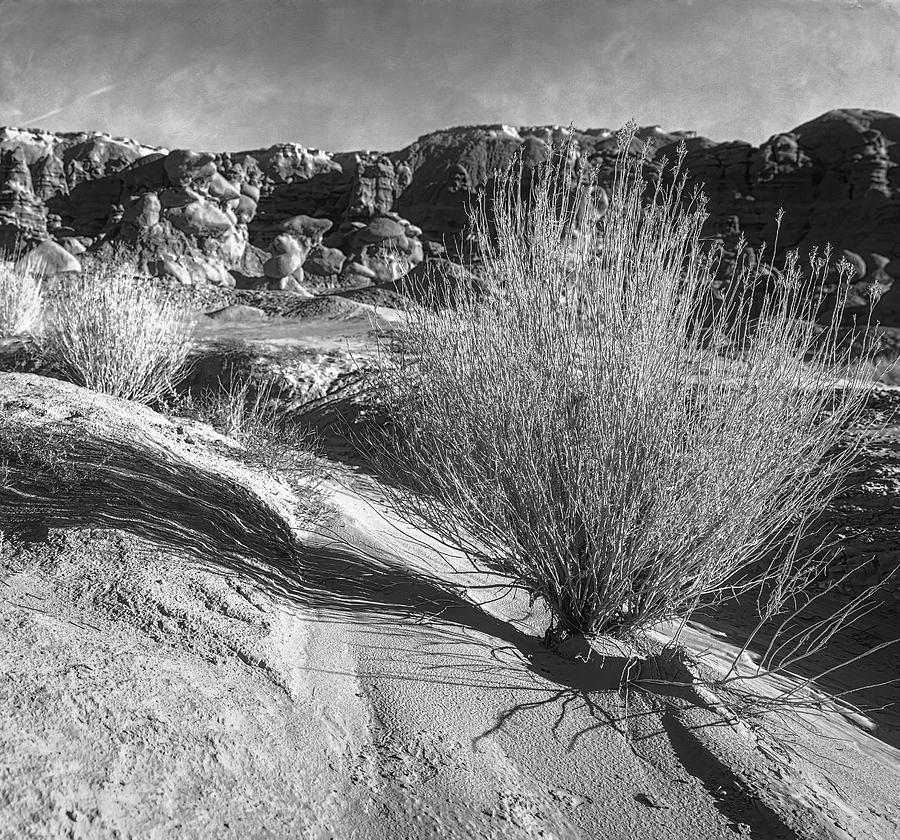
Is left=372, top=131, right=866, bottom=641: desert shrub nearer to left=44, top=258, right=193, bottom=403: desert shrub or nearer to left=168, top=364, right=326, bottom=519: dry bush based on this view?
left=168, top=364, right=326, bottom=519: dry bush

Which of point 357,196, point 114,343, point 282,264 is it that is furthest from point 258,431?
point 357,196

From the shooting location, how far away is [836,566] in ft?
15.8

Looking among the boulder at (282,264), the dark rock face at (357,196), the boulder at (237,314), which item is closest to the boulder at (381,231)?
the dark rock face at (357,196)

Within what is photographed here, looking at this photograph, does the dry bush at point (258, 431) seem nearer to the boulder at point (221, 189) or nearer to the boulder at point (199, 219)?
the boulder at point (199, 219)

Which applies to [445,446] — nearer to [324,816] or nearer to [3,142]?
[324,816]

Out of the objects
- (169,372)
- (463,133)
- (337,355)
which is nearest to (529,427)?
(169,372)

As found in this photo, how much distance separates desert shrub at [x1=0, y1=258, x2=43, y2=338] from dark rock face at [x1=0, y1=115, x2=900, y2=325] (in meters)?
8.85

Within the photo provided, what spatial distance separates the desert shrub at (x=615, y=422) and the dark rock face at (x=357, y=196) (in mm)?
14231

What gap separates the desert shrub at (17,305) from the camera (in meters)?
8.88

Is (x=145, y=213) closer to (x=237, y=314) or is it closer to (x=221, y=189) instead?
(x=221, y=189)

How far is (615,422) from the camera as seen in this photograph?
8.72 feet

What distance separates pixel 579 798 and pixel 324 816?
0.70 metres

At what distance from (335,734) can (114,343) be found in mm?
5097

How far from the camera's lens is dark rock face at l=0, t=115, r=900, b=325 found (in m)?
34.9
